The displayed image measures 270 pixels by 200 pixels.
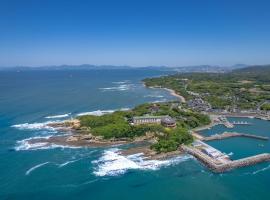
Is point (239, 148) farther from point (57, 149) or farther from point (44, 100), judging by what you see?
point (44, 100)

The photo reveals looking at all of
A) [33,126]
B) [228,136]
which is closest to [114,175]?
[228,136]

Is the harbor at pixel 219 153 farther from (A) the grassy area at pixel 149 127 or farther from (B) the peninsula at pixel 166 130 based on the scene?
(A) the grassy area at pixel 149 127

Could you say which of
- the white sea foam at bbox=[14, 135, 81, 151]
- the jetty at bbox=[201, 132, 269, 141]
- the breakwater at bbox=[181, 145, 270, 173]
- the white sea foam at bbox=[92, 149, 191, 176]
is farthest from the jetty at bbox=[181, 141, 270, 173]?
the white sea foam at bbox=[14, 135, 81, 151]

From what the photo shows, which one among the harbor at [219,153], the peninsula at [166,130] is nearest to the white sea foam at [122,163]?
the peninsula at [166,130]

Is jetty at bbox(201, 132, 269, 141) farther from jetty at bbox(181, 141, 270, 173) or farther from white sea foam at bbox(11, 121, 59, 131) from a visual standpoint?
white sea foam at bbox(11, 121, 59, 131)

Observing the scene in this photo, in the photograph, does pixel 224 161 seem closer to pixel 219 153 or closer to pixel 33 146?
pixel 219 153

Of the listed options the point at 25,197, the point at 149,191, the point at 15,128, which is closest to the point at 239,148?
the point at 149,191

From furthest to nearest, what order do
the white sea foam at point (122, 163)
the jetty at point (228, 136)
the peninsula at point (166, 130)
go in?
the jetty at point (228, 136) < the peninsula at point (166, 130) < the white sea foam at point (122, 163)
